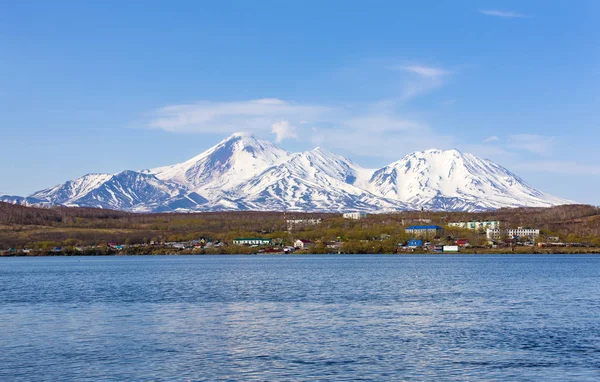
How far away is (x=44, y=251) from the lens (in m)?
152

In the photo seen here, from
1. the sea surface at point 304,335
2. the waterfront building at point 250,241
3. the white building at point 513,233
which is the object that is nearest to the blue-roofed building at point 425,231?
the white building at point 513,233

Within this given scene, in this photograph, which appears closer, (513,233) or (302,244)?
(302,244)

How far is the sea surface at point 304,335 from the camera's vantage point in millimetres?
21953

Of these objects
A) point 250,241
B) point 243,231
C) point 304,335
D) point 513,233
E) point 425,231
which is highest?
point 243,231

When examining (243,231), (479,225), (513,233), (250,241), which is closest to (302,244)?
(250,241)

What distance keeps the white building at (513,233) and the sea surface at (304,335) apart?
111 metres

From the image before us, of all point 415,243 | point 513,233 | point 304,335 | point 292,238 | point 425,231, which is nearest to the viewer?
point 304,335

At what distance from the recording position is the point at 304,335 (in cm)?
2833

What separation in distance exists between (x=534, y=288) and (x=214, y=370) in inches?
1298

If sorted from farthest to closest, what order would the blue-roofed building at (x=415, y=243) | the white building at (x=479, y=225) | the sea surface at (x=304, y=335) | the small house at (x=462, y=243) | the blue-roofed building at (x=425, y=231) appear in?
1. the white building at (x=479, y=225)
2. the blue-roofed building at (x=425, y=231)
3. the blue-roofed building at (x=415, y=243)
4. the small house at (x=462, y=243)
5. the sea surface at (x=304, y=335)

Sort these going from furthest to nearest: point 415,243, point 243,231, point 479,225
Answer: point 479,225 < point 243,231 < point 415,243

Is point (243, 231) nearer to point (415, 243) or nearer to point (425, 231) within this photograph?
point (425, 231)

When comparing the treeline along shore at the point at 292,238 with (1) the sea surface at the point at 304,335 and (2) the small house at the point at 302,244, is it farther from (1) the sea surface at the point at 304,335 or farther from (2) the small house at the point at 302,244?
(1) the sea surface at the point at 304,335

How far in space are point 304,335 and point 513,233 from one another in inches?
5701
